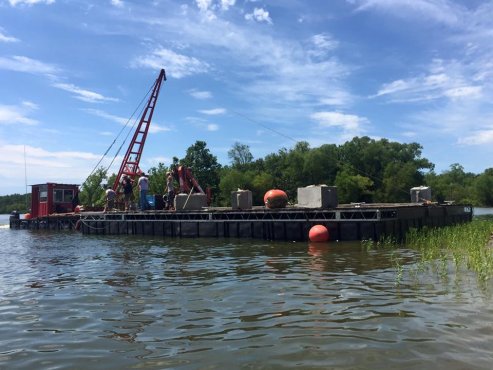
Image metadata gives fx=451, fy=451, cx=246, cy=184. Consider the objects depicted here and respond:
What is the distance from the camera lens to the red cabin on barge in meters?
44.4

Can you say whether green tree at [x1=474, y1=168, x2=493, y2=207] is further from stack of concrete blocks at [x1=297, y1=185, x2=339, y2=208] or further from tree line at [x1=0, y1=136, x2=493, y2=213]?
stack of concrete blocks at [x1=297, y1=185, x2=339, y2=208]

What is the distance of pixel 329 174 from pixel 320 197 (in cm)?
7249

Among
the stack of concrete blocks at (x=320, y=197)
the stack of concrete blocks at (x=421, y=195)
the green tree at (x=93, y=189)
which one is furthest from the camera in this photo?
the green tree at (x=93, y=189)

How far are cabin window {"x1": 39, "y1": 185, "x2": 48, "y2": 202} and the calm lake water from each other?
3331 centimetres

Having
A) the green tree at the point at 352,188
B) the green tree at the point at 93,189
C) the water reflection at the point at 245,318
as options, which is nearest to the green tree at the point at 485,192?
the green tree at the point at 352,188

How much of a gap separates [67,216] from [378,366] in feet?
129

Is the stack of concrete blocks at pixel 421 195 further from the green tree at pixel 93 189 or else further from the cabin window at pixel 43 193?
the green tree at pixel 93 189

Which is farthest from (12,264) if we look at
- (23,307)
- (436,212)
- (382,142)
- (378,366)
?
(382,142)

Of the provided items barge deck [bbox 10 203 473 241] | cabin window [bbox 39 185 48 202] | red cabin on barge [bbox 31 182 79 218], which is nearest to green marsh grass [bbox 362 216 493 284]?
barge deck [bbox 10 203 473 241]

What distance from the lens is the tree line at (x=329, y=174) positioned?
84312 millimetres

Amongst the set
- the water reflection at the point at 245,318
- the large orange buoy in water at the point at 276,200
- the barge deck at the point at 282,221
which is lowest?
the water reflection at the point at 245,318

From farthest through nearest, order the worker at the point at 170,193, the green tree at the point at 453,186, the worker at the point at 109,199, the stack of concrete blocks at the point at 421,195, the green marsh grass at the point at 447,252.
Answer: the green tree at the point at 453,186
the worker at the point at 109,199
the worker at the point at 170,193
the stack of concrete blocks at the point at 421,195
the green marsh grass at the point at 447,252

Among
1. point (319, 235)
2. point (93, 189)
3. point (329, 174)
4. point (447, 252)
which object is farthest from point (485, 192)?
point (447, 252)

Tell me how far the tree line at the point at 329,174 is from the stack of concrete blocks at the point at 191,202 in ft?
169
